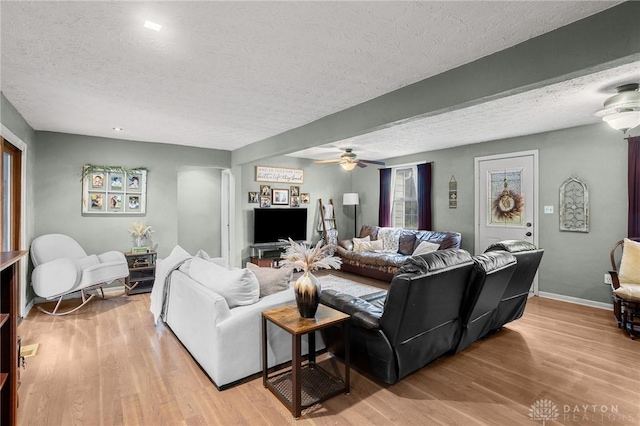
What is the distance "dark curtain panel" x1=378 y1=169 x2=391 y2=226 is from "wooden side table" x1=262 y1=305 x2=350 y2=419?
4972 millimetres

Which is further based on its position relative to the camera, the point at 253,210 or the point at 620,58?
the point at 253,210

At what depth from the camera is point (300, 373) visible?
2.12 m

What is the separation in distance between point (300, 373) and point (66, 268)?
11.3 feet

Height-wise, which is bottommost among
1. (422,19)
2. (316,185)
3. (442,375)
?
(442,375)

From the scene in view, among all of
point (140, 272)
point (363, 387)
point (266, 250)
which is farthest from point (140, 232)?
point (363, 387)

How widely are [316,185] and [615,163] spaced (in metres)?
5.23

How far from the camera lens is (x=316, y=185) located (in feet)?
25.0

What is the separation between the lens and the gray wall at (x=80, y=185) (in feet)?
15.2

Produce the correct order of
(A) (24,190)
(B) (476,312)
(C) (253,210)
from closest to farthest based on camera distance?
(B) (476,312), (A) (24,190), (C) (253,210)

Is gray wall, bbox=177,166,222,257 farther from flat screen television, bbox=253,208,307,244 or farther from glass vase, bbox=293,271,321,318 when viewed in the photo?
glass vase, bbox=293,271,321,318

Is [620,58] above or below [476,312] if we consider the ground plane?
above

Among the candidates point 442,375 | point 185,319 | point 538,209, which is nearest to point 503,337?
point 442,375

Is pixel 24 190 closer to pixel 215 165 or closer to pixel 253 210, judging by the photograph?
pixel 215 165

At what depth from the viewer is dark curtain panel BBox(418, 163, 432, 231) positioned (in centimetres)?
646
